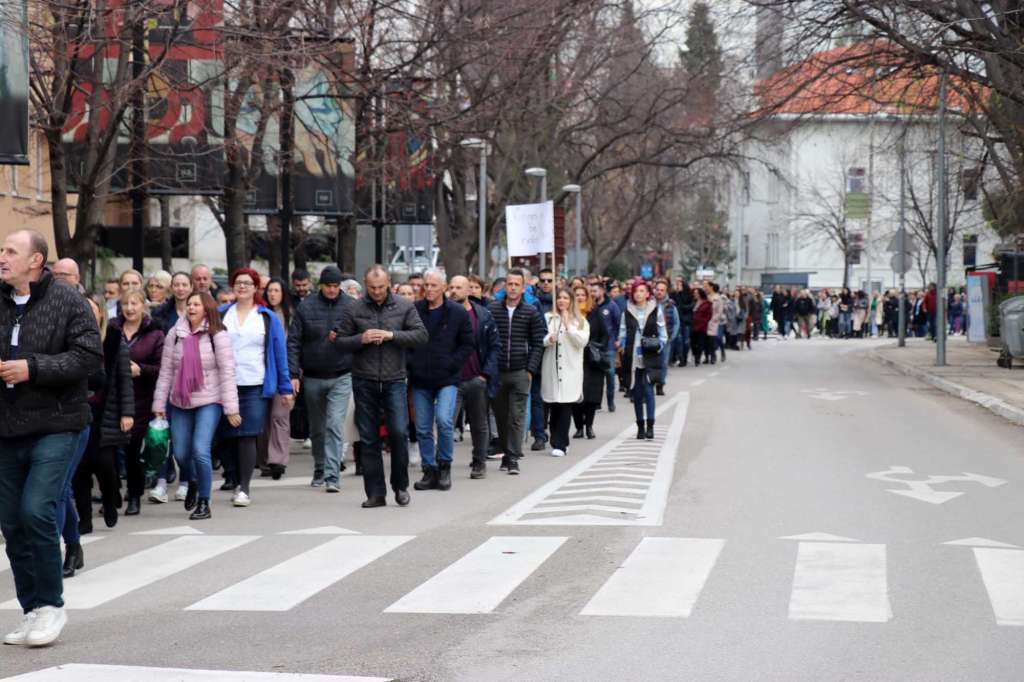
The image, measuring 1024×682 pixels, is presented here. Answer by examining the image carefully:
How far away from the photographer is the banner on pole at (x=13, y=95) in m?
16.2

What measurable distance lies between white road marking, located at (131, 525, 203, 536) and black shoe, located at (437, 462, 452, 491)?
2.88 metres

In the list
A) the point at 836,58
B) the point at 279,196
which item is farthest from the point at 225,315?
the point at 836,58

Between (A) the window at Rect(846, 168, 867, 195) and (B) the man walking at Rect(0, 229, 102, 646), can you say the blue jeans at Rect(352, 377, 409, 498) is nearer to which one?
(B) the man walking at Rect(0, 229, 102, 646)

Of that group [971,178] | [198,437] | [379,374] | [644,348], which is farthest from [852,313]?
[198,437]

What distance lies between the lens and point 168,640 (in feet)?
25.6

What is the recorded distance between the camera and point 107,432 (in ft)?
39.0

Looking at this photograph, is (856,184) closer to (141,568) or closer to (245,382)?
(245,382)

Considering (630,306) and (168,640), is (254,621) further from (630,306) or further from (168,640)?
(630,306)

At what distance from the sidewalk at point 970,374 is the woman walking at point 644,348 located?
502 centimetres

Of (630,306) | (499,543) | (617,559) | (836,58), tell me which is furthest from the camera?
(836,58)

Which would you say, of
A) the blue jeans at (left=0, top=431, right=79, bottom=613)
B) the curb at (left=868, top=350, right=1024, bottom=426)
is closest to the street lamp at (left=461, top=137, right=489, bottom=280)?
the curb at (left=868, top=350, right=1024, bottom=426)

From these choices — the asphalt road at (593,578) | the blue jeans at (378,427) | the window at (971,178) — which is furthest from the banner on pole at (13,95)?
the window at (971,178)

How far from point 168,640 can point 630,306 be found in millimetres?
12789

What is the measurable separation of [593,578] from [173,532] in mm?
3746
